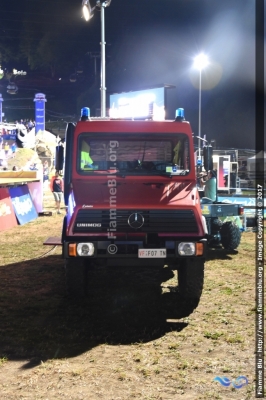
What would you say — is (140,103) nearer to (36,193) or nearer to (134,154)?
(36,193)

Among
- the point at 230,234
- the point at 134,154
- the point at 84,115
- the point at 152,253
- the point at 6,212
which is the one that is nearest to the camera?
the point at 152,253

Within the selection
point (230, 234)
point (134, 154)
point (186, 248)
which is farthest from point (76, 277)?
point (230, 234)

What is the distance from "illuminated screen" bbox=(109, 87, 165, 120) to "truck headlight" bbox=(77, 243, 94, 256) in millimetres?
20591

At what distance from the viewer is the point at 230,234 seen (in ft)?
33.7

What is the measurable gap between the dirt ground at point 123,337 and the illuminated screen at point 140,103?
62.7 feet

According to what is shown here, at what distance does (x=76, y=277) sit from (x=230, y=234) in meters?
5.20

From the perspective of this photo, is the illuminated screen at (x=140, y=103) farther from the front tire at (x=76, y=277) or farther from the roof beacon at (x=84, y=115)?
the front tire at (x=76, y=277)

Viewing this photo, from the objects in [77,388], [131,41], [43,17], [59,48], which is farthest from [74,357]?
[59,48]

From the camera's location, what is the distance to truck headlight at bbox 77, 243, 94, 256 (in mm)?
5723

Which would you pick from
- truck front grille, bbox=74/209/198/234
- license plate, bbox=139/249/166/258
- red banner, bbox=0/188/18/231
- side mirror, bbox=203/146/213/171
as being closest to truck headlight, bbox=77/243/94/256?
truck front grille, bbox=74/209/198/234

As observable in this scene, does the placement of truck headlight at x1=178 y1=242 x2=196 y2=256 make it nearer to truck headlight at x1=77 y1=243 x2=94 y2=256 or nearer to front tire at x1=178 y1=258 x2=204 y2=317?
front tire at x1=178 y1=258 x2=204 y2=317

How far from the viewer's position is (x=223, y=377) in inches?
164

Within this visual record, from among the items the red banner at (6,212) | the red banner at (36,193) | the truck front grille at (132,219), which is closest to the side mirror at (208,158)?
the truck front grille at (132,219)

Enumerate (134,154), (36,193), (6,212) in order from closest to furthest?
(134,154), (6,212), (36,193)
